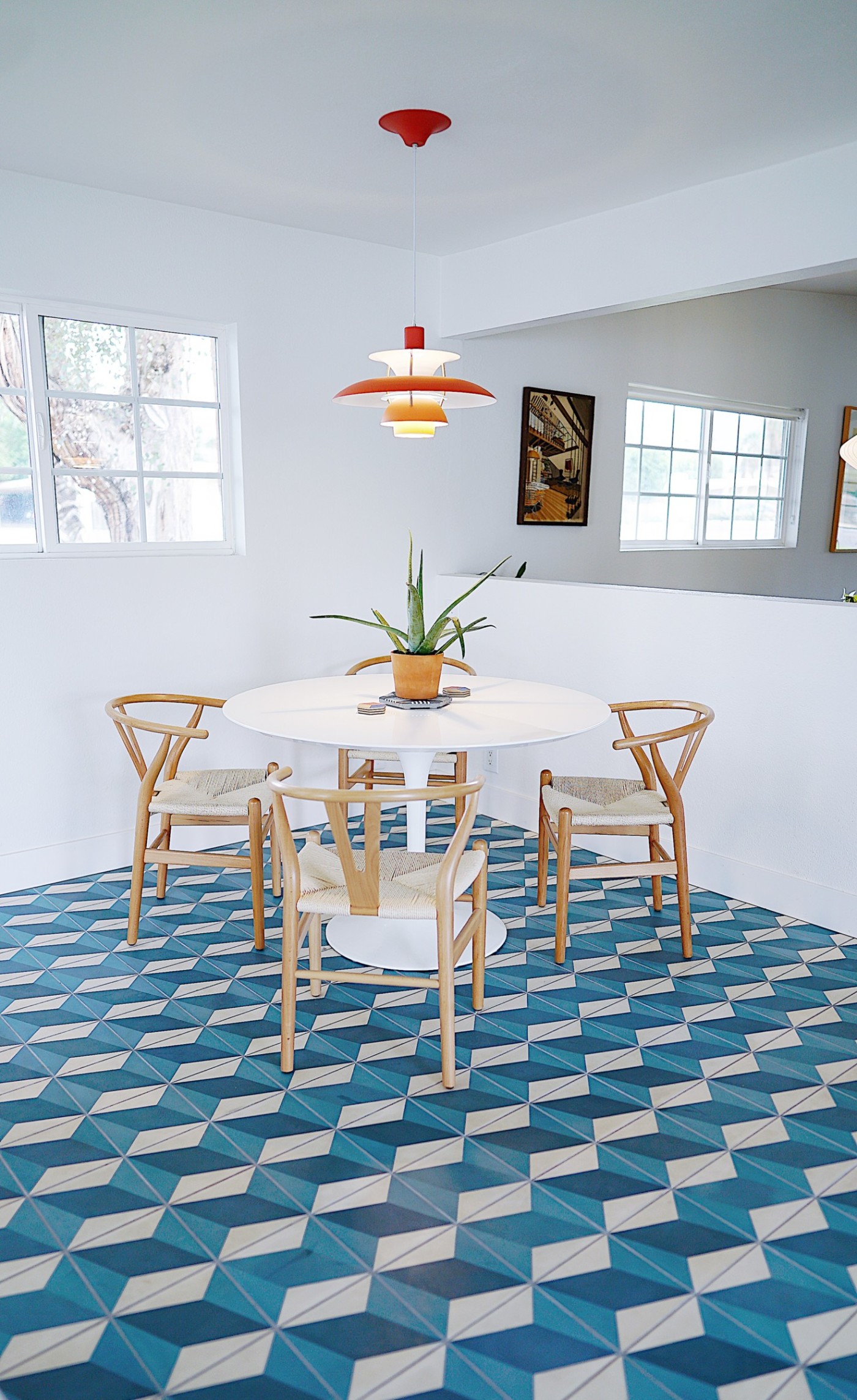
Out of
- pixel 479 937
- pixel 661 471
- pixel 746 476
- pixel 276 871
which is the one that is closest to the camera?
pixel 479 937

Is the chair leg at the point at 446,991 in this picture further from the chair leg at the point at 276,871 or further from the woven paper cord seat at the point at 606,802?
the chair leg at the point at 276,871

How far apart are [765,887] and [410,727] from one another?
1597 millimetres

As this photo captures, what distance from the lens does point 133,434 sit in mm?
3920

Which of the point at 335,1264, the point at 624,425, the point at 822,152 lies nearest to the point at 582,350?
the point at 624,425

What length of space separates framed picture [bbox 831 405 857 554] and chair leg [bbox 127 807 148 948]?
17.0 ft

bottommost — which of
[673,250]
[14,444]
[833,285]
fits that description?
[14,444]

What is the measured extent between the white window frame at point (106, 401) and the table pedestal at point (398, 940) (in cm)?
171

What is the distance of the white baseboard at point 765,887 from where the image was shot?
3404mm

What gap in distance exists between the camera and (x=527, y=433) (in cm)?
491

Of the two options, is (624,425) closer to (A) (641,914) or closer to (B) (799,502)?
(B) (799,502)

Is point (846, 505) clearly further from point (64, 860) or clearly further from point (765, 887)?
point (64, 860)

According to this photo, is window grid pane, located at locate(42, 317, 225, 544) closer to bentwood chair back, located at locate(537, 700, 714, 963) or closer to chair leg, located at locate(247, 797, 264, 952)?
chair leg, located at locate(247, 797, 264, 952)

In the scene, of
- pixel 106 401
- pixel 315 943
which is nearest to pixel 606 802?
pixel 315 943

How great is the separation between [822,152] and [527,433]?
78.6 inches
